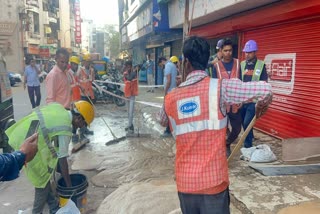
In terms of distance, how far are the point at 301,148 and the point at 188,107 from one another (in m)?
3.24

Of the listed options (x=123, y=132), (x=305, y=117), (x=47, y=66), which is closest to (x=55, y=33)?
(x=47, y=66)

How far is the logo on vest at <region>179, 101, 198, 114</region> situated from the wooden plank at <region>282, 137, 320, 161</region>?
3.04m

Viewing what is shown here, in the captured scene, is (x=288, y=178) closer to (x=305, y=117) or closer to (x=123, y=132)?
(x=305, y=117)

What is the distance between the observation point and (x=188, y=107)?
6.28ft

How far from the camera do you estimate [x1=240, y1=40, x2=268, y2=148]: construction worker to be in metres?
5.04

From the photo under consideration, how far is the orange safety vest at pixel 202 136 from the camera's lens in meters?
1.87

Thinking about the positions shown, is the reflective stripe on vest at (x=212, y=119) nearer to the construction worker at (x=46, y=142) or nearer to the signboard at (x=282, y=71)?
the construction worker at (x=46, y=142)

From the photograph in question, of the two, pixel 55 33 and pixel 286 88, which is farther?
pixel 55 33

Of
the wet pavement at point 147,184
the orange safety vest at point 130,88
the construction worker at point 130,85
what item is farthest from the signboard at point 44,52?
the wet pavement at point 147,184

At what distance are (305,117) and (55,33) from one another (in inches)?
1914

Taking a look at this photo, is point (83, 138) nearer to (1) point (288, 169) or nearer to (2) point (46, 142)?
(2) point (46, 142)

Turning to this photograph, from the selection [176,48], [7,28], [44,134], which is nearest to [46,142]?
[44,134]

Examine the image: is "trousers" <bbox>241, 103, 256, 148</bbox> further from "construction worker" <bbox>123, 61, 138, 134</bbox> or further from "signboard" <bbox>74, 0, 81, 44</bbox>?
"signboard" <bbox>74, 0, 81, 44</bbox>

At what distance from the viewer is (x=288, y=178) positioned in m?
4.05
